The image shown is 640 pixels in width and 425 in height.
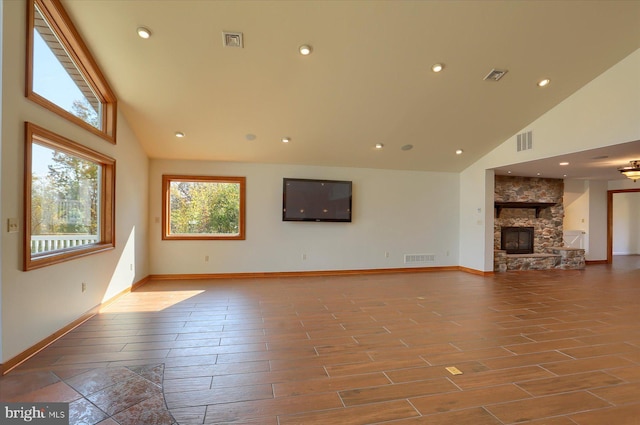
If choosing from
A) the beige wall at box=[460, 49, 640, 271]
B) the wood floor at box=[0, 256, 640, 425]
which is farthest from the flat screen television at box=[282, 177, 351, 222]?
the beige wall at box=[460, 49, 640, 271]

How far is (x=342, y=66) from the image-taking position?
390 cm

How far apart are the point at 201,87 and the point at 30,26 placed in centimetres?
173

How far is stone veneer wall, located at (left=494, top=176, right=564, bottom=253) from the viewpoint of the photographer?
7750mm

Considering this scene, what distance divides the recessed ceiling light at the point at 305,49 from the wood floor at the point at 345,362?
3.18 m

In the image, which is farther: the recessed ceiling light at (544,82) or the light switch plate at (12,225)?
the recessed ceiling light at (544,82)

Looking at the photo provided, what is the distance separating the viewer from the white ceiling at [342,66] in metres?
3.23

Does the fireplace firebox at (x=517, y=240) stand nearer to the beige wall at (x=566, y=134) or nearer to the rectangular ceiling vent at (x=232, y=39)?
the beige wall at (x=566, y=134)

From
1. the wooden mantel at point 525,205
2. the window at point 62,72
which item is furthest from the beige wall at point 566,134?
the window at point 62,72

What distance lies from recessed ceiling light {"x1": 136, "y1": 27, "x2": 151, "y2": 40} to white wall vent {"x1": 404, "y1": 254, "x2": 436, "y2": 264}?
20.0 ft

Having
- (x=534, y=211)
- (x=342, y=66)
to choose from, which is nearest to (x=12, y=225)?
(x=342, y=66)

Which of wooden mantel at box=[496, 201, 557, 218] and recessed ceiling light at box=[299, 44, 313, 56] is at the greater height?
recessed ceiling light at box=[299, 44, 313, 56]

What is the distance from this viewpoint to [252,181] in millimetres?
6277

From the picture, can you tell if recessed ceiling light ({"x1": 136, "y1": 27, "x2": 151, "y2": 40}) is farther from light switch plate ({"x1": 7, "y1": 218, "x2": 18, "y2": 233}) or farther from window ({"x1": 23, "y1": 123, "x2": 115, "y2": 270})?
light switch plate ({"x1": 7, "y1": 218, "x2": 18, "y2": 233})

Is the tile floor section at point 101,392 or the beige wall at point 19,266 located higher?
the beige wall at point 19,266
